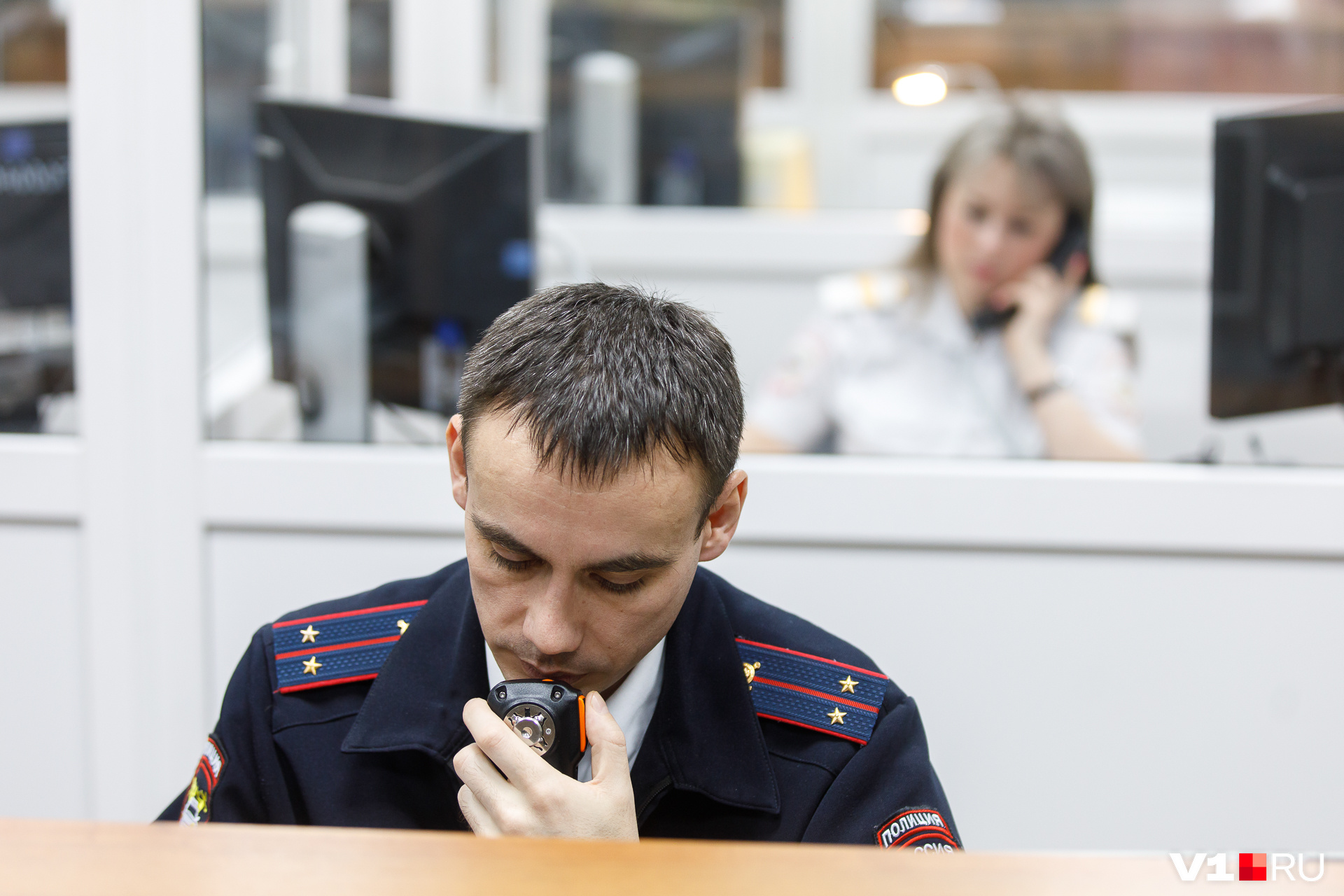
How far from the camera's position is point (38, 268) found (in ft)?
4.91

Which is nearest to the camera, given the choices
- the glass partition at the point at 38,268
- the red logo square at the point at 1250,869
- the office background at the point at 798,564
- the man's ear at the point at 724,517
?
the red logo square at the point at 1250,869

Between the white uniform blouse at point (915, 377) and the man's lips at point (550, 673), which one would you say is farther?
the white uniform blouse at point (915, 377)

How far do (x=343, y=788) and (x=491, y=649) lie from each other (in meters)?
0.15

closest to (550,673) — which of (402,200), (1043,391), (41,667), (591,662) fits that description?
(591,662)

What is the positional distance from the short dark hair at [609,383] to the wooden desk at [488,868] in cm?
38

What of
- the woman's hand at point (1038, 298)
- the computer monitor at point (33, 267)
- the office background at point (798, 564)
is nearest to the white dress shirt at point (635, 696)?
the office background at point (798, 564)

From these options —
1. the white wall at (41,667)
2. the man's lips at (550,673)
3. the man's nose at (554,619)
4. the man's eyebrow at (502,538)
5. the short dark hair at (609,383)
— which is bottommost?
the white wall at (41,667)

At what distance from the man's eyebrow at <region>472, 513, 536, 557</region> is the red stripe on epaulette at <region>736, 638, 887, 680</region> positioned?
24 centimetres

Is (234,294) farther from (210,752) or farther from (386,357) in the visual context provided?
(210,752)

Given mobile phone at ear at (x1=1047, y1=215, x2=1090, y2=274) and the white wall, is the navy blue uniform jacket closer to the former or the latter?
the white wall

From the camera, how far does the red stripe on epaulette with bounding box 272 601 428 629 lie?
92cm

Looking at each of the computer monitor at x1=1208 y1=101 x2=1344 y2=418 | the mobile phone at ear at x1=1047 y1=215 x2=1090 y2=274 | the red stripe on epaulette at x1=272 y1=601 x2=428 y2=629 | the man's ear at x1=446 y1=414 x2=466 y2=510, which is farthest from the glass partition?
the mobile phone at ear at x1=1047 y1=215 x2=1090 y2=274

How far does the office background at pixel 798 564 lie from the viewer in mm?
1242

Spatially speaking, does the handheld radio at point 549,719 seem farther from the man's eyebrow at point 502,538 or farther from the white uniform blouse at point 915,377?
the white uniform blouse at point 915,377
